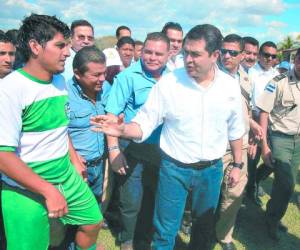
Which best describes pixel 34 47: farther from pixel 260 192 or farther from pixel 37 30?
pixel 260 192

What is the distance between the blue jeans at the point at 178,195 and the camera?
2959mm

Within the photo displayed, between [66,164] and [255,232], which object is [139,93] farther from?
[255,232]

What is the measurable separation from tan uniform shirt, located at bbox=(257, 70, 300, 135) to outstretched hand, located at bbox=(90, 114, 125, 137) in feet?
6.72

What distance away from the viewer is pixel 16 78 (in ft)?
7.16

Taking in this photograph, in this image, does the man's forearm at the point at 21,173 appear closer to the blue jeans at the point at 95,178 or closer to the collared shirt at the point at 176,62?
the blue jeans at the point at 95,178

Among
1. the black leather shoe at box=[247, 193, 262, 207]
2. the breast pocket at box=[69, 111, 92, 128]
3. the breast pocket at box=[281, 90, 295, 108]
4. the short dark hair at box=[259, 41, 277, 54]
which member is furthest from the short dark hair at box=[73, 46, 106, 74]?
the short dark hair at box=[259, 41, 277, 54]

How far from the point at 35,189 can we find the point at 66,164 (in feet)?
1.48

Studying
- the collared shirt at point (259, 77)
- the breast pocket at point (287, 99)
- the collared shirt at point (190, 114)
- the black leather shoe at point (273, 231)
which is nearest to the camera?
the collared shirt at point (190, 114)

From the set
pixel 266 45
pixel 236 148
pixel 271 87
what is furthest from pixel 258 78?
pixel 236 148

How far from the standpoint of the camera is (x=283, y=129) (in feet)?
13.3

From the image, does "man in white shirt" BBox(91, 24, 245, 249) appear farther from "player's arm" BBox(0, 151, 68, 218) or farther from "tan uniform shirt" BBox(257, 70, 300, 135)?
"tan uniform shirt" BBox(257, 70, 300, 135)

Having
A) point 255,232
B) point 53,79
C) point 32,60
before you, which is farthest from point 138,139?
point 255,232

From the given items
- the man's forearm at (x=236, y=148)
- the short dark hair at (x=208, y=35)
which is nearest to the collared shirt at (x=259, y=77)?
the man's forearm at (x=236, y=148)

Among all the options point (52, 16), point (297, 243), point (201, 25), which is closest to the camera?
point (52, 16)
